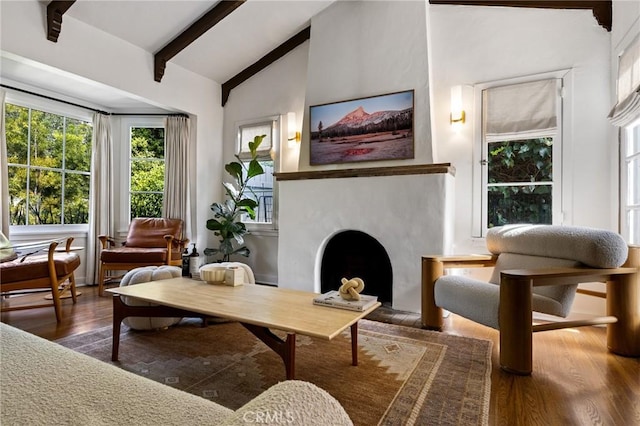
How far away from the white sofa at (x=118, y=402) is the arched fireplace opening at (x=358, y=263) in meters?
2.97

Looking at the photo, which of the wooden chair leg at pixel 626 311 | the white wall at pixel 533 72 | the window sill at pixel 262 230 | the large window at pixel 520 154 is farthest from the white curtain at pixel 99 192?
the wooden chair leg at pixel 626 311

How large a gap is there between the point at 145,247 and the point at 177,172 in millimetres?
1088

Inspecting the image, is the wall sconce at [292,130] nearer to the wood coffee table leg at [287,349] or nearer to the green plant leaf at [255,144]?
the green plant leaf at [255,144]

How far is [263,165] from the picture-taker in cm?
451

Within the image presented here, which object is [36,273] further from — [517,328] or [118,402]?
[517,328]

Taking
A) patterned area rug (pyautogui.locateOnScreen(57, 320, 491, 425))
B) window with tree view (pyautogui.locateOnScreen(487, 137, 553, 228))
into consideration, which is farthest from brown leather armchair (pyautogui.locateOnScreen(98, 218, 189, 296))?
window with tree view (pyautogui.locateOnScreen(487, 137, 553, 228))

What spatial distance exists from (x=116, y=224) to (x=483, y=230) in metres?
4.63

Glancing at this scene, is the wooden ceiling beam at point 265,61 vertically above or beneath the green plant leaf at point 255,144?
above

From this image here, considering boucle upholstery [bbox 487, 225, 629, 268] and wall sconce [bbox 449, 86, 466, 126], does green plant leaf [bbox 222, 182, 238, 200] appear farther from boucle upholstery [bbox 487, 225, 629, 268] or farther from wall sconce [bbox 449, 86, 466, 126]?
boucle upholstery [bbox 487, 225, 629, 268]

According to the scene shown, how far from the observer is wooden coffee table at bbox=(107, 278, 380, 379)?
56.8 inches

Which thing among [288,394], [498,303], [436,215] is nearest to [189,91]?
[436,215]

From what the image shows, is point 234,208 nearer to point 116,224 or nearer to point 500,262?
point 116,224

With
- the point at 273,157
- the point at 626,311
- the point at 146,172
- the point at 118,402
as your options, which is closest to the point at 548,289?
the point at 626,311

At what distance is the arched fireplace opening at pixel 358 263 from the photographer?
343 centimetres
